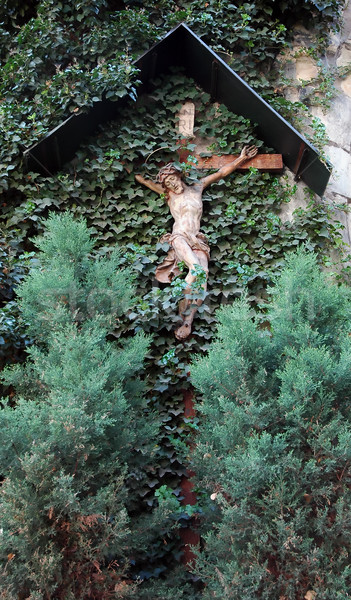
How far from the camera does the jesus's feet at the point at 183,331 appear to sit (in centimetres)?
421

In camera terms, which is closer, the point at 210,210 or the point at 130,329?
the point at 130,329

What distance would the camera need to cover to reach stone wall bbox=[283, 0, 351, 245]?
5086 mm

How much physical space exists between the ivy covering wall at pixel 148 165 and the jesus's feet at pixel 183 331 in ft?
0.17

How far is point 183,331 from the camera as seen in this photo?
4215 millimetres

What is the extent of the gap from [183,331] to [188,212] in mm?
856

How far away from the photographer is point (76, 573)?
8.93 feet

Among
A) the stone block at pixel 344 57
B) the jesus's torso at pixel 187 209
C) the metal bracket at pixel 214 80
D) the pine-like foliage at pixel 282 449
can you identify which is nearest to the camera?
the pine-like foliage at pixel 282 449

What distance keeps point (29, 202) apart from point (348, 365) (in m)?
2.64

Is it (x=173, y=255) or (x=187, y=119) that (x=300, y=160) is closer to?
(x=187, y=119)

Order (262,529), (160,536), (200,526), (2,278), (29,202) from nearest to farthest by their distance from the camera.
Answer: (262,529)
(200,526)
(160,536)
(2,278)
(29,202)

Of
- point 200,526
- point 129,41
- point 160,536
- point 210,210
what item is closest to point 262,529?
point 200,526

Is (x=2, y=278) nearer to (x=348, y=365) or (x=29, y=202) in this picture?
(x=29, y=202)

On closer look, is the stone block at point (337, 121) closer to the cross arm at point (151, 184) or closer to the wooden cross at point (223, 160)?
the wooden cross at point (223, 160)

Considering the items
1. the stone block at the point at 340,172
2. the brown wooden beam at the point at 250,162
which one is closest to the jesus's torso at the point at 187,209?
the brown wooden beam at the point at 250,162
